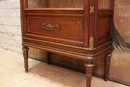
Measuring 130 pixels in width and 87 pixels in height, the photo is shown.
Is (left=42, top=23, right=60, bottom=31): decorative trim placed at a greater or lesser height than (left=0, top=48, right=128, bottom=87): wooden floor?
greater

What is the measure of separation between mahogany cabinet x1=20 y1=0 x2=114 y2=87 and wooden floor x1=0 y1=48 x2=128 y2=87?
29cm

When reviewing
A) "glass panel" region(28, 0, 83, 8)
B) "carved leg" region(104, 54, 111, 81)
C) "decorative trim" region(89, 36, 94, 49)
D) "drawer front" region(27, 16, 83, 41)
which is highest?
"glass panel" region(28, 0, 83, 8)

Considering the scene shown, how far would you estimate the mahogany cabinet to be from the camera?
113 cm

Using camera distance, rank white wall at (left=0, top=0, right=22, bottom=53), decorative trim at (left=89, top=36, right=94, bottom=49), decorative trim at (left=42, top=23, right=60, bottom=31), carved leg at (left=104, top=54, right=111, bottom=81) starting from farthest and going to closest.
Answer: white wall at (left=0, top=0, right=22, bottom=53) < carved leg at (left=104, top=54, right=111, bottom=81) < decorative trim at (left=42, top=23, right=60, bottom=31) < decorative trim at (left=89, top=36, right=94, bottom=49)

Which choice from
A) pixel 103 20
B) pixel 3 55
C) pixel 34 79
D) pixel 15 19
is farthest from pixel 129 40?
pixel 3 55

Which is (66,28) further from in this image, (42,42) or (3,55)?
(3,55)

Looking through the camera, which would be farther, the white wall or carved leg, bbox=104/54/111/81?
the white wall

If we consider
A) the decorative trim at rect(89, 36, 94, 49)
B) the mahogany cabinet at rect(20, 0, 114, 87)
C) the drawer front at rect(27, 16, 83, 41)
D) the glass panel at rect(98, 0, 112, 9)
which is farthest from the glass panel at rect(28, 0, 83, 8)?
the decorative trim at rect(89, 36, 94, 49)

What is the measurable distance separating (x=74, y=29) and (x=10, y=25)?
167cm

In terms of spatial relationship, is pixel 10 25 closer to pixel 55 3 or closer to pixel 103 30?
pixel 55 3

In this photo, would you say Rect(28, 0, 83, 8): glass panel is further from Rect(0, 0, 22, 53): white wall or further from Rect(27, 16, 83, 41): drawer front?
Rect(0, 0, 22, 53): white wall

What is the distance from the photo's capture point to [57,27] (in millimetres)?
1316

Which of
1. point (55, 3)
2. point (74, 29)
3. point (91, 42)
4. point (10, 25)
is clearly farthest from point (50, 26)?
point (10, 25)

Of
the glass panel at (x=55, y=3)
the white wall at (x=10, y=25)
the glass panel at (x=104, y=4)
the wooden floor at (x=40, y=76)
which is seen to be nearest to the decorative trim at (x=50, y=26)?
the glass panel at (x=55, y=3)
